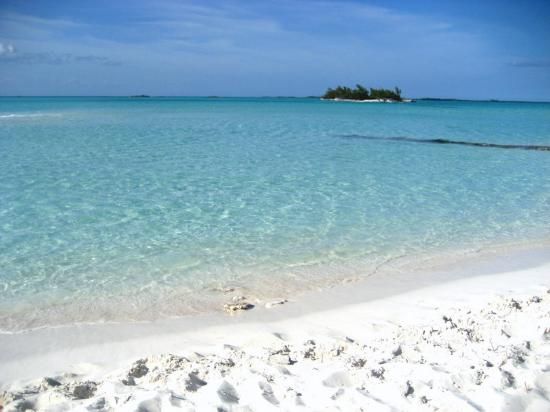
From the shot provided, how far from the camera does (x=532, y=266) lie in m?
6.46

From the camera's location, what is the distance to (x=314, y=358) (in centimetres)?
381

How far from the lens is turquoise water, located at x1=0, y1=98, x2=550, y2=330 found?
17.9 feet

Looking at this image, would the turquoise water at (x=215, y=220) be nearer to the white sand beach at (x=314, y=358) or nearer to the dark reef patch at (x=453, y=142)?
the white sand beach at (x=314, y=358)

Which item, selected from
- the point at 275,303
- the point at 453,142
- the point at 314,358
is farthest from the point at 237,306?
the point at 453,142

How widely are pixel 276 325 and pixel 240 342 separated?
1.58 feet

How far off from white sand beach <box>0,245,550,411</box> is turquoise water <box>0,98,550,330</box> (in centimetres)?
56

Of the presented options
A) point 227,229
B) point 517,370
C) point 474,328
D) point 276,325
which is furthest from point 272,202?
point 517,370

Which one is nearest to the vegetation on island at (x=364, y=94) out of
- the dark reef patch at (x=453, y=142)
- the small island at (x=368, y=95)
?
the small island at (x=368, y=95)

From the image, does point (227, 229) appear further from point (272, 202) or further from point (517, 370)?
point (517, 370)

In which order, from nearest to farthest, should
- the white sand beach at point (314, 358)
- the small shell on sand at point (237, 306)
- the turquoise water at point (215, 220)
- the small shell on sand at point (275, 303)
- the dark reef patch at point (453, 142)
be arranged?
the white sand beach at point (314, 358), the small shell on sand at point (237, 306), the small shell on sand at point (275, 303), the turquoise water at point (215, 220), the dark reef patch at point (453, 142)

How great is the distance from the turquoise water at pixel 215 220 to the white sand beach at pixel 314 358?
56 centimetres

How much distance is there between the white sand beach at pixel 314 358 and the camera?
3.12 m

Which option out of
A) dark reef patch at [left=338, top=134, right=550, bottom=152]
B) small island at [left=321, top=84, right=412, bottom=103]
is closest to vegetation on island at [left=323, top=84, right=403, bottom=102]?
small island at [left=321, top=84, right=412, bottom=103]

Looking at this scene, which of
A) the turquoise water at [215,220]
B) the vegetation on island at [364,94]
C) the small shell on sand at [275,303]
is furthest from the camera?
the vegetation on island at [364,94]
